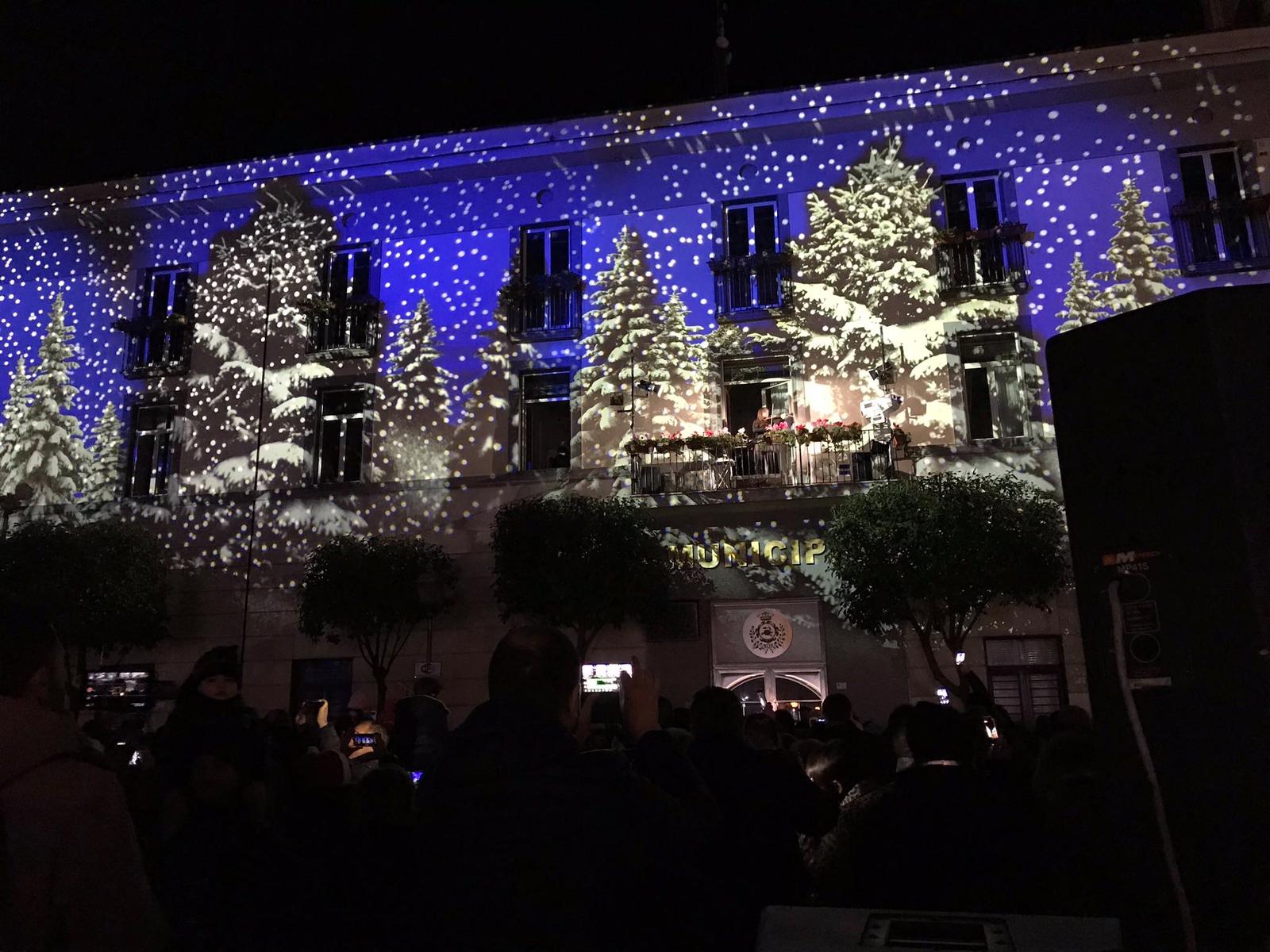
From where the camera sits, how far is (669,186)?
18.7 metres

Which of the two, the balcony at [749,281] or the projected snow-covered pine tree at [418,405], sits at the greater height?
the balcony at [749,281]

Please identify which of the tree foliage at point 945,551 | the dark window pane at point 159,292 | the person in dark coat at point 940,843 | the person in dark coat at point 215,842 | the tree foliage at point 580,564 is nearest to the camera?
the person in dark coat at point 940,843

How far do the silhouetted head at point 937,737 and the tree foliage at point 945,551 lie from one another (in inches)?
432

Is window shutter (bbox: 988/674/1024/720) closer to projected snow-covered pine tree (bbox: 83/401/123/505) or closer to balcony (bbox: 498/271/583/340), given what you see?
balcony (bbox: 498/271/583/340)

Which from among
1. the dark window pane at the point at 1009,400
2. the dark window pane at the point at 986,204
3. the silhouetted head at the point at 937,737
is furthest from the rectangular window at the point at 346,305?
the silhouetted head at the point at 937,737

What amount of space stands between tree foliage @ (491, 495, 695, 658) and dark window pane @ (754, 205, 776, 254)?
5.74 m

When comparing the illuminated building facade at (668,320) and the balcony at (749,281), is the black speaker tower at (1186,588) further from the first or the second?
the balcony at (749,281)

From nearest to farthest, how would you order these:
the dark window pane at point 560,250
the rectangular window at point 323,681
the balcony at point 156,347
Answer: the rectangular window at point 323,681 < the dark window pane at point 560,250 < the balcony at point 156,347

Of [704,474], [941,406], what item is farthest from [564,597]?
[941,406]

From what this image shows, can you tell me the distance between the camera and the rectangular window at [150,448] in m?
20.0

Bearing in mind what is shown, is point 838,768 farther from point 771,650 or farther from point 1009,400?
point 1009,400

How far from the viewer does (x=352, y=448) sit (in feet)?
63.5

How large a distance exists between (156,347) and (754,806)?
2022 centimetres

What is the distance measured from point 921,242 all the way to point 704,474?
18.6ft
